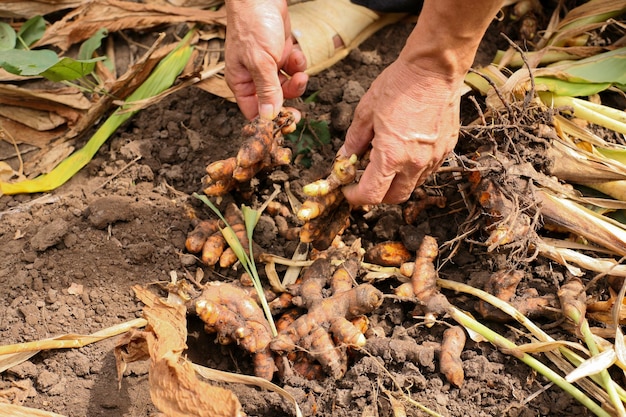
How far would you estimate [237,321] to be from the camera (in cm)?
162

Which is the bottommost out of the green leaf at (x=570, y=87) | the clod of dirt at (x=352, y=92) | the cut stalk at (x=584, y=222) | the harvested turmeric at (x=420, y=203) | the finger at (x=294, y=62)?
the harvested turmeric at (x=420, y=203)

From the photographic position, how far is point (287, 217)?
1976mm

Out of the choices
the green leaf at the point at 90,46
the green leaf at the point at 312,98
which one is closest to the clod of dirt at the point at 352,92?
the green leaf at the point at 312,98

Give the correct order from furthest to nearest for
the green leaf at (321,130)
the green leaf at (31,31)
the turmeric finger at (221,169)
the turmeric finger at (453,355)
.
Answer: the green leaf at (31,31) < the green leaf at (321,130) < the turmeric finger at (221,169) < the turmeric finger at (453,355)

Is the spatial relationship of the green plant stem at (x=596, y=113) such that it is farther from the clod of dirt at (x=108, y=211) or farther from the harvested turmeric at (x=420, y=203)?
the clod of dirt at (x=108, y=211)

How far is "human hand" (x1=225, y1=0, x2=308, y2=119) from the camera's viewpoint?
5.85 ft

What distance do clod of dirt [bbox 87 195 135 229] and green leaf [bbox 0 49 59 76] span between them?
1.46 ft

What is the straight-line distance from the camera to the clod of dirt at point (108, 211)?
188 cm

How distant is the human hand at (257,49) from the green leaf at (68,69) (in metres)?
0.47

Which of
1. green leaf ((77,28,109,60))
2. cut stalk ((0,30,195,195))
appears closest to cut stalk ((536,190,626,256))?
cut stalk ((0,30,195,195))

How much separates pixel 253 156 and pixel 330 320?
1.66 ft

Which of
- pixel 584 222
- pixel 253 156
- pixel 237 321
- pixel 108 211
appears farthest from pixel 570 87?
pixel 108 211

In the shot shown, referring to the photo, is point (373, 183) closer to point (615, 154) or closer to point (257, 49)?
point (257, 49)

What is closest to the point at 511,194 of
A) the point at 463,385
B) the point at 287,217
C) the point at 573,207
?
the point at 573,207
